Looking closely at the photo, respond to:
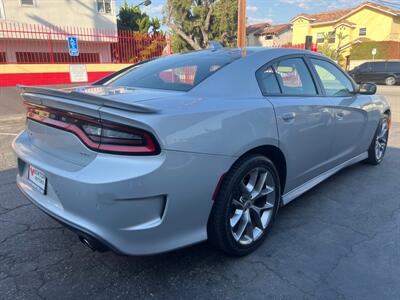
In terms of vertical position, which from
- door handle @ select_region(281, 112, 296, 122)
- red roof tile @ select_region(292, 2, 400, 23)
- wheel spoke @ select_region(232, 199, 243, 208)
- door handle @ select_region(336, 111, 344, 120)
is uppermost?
red roof tile @ select_region(292, 2, 400, 23)

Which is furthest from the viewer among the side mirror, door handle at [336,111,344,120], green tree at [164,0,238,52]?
green tree at [164,0,238,52]

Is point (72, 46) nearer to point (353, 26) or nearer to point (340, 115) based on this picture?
point (340, 115)

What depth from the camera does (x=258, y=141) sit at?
250 centimetres

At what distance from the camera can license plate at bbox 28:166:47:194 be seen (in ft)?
7.34

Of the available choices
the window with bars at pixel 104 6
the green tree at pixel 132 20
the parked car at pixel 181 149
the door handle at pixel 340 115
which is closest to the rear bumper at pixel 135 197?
the parked car at pixel 181 149

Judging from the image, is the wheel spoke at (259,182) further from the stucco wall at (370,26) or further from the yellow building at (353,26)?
the stucco wall at (370,26)

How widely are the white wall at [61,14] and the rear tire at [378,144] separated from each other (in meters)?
19.6

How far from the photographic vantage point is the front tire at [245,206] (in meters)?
2.36

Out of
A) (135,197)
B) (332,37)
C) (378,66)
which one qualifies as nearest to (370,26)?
(332,37)

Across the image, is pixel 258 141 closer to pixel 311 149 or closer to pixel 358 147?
pixel 311 149

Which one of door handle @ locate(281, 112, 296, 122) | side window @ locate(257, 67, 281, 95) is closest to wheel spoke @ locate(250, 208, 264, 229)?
door handle @ locate(281, 112, 296, 122)

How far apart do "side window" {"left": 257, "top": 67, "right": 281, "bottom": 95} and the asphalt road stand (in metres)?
1.21

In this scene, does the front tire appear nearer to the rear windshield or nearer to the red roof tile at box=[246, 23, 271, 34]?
the rear windshield

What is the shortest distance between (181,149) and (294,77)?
163 centimetres
